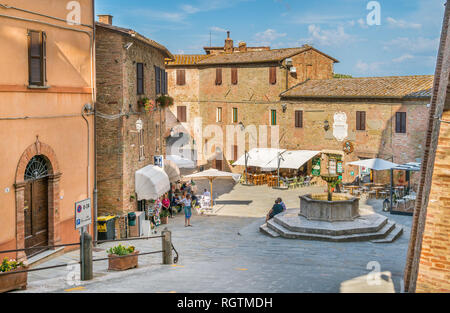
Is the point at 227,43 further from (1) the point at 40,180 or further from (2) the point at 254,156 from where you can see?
(1) the point at 40,180

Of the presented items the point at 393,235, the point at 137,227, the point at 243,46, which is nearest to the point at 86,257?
the point at 137,227

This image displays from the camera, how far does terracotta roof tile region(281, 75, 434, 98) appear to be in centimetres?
2922

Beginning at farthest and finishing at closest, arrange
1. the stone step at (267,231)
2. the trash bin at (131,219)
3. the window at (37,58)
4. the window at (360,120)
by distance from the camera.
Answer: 1. the window at (360,120)
2. the trash bin at (131,219)
3. the stone step at (267,231)
4. the window at (37,58)

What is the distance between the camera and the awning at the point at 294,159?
31453mm

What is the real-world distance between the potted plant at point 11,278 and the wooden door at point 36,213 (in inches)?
148

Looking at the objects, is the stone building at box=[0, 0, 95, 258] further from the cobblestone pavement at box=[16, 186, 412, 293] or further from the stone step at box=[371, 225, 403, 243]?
the stone step at box=[371, 225, 403, 243]

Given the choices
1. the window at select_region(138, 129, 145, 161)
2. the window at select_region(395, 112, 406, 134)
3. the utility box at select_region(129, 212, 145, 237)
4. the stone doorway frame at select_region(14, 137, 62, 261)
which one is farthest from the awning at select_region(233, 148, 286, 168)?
the stone doorway frame at select_region(14, 137, 62, 261)

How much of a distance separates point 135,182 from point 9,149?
27.5ft

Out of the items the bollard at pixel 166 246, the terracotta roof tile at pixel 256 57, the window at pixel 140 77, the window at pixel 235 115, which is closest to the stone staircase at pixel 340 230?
the bollard at pixel 166 246

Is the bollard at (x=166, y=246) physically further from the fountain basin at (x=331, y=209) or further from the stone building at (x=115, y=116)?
the fountain basin at (x=331, y=209)

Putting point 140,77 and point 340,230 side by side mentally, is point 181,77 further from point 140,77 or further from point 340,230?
point 340,230

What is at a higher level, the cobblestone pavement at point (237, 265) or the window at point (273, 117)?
the window at point (273, 117)

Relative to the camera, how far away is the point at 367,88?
31203 millimetres

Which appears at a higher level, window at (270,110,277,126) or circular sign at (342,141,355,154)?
window at (270,110,277,126)
